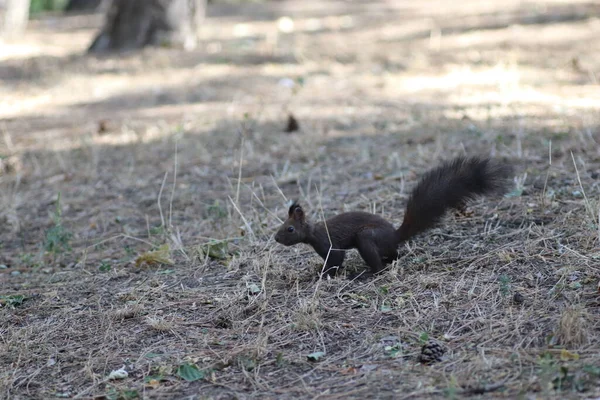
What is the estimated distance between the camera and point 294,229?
4348 millimetres

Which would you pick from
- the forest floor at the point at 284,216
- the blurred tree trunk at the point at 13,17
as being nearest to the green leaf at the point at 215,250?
the forest floor at the point at 284,216

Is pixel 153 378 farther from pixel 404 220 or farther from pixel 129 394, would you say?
pixel 404 220

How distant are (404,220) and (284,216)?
1.37 metres

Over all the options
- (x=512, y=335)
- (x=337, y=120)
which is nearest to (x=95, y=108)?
(x=337, y=120)

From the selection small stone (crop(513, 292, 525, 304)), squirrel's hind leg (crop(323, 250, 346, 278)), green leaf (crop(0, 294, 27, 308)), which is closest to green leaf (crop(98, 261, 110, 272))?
green leaf (crop(0, 294, 27, 308))

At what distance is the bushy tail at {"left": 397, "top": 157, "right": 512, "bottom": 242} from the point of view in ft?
13.1

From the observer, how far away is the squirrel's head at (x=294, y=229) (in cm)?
435

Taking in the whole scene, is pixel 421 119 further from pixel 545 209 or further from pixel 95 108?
pixel 95 108

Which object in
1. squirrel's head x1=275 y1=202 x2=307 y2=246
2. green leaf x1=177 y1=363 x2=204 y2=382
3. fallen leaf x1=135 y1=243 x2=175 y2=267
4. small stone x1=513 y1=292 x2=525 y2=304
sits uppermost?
squirrel's head x1=275 y1=202 x2=307 y2=246

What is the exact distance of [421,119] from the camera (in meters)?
7.68

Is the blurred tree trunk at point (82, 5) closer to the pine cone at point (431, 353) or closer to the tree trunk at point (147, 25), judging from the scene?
the tree trunk at point (147, 25)

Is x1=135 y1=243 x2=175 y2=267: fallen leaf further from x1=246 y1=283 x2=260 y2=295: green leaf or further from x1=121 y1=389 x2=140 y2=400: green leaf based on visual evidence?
x1=121 y1=389 x2=140 y2=400: green leaf

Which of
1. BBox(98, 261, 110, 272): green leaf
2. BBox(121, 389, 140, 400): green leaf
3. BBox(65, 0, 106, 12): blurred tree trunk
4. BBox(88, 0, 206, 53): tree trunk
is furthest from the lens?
BBox(65, 0, 106, 12): blurred tree trunk

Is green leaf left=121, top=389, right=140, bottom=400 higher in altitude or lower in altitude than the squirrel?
lower
